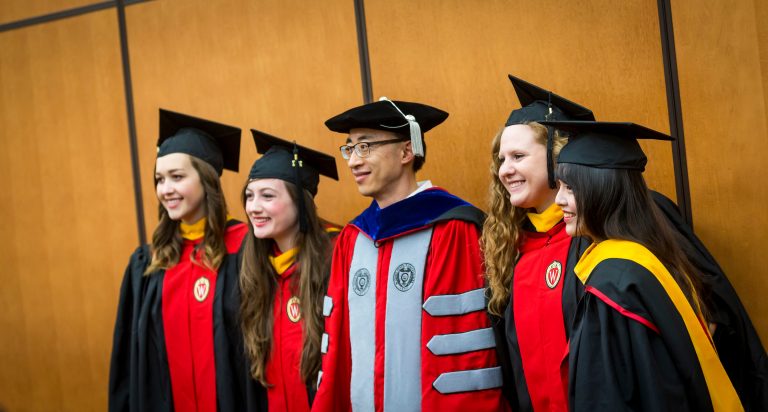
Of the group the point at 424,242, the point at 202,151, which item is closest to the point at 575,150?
the point at 424,242

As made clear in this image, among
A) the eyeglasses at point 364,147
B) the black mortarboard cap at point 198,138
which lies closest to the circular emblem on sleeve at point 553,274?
the eyeglasses at point 364,147

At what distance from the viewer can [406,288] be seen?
2.95 m

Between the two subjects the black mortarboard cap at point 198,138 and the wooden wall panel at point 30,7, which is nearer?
the black mortarboard cap at point 198,138

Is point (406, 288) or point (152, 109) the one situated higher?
point (152, 109)

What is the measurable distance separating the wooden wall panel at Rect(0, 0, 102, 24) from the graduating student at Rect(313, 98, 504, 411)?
2.81m

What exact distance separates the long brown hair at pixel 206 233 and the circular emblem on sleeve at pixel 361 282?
3.15ft

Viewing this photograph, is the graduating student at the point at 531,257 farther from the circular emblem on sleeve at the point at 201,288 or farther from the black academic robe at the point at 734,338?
the circular emblem on sleeve at the point at 201,288

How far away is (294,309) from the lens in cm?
343

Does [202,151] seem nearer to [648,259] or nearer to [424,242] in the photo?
[424,242]

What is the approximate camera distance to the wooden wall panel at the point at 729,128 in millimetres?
3258

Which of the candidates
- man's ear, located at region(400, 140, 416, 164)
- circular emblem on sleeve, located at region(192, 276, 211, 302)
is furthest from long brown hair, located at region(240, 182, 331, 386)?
man's ear, located at region(400, 140, 416, 164)

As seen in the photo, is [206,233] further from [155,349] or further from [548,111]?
[548,111]

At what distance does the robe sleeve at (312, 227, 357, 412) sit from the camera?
10.1 ft

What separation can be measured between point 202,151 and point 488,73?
1.59 meters
